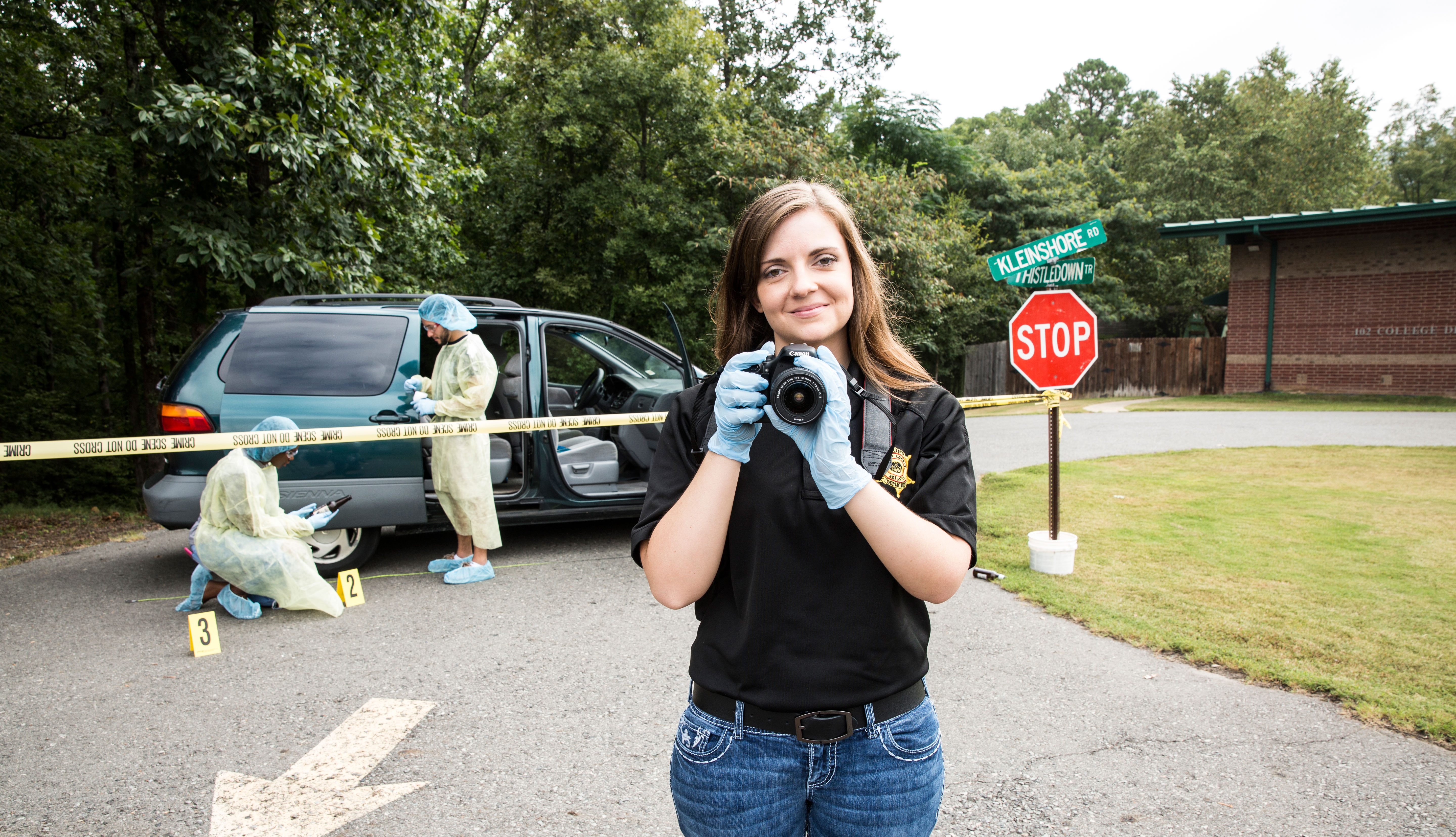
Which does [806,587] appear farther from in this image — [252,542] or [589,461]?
[589,461]

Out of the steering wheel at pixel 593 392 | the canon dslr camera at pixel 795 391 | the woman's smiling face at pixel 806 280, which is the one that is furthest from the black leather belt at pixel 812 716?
the steering wheel at pixel 593 392

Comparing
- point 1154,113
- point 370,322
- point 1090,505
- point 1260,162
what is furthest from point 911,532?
point 1154,113

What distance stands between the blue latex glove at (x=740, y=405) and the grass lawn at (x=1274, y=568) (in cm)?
355

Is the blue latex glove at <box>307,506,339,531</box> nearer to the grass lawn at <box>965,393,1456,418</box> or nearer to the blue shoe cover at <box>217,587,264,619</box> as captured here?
the blue shoe cover at <box>217,587,264,619</box>

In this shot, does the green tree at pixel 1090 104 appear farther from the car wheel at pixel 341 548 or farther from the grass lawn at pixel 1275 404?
the car wheel at pixel 341 548

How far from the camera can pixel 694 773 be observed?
135cm

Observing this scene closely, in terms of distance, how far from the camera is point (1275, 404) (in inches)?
707

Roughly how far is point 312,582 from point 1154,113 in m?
45.1

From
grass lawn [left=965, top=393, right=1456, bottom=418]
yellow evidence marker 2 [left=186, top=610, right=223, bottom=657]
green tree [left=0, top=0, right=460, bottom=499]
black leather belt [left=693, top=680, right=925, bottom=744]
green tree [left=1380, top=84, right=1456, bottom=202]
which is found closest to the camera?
black leather belt [left=693, top=680, right=925, bottom=744]

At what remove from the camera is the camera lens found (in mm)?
1182

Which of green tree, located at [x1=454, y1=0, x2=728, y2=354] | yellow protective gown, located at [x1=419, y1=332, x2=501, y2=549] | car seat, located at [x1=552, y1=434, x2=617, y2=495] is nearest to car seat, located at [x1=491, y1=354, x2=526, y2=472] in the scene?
car seat, located at [x1=552, y1=434, x2=617, y2=495]

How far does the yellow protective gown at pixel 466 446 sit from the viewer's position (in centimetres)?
556

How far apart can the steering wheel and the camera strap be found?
5846mm

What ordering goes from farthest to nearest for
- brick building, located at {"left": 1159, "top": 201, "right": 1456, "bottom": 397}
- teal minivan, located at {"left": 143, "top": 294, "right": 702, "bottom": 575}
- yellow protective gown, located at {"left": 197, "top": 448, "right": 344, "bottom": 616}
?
brick building, located at {"left": 1159, "top": 201, "right": 1456, "bottom": 397}
teal minivan, located at {"left": 143, "top": 294, "right": 702, "bottom": 575}
yellow protective gown, located at {"left": 197, "top": 448, "right": 344, "bottom": 616}
